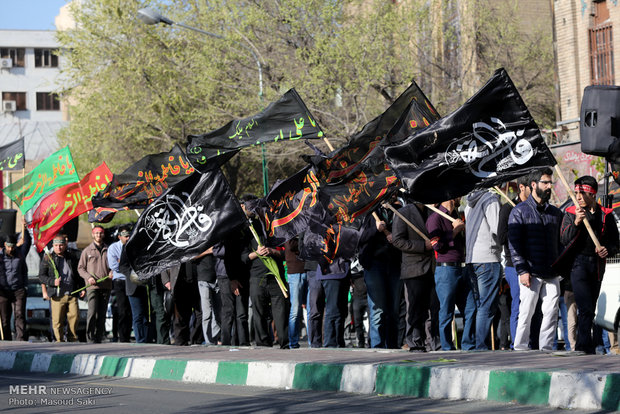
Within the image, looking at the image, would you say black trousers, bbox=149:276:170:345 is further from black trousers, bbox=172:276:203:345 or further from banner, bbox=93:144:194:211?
banner, bbox=93:144:194:211

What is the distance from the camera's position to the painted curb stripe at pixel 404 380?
9547 millimetres

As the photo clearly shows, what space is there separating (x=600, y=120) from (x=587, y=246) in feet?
7.45

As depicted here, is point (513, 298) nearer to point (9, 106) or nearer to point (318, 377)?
point (318, 377)

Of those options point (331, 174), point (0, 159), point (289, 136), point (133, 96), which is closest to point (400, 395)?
point (331, 174)

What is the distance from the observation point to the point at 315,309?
14.4 meters

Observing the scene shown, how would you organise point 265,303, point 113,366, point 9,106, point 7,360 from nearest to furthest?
1. point 113,366
2. point 265,303
3. point 7,360
4. point 9,106

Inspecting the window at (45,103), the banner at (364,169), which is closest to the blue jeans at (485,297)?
the banner at (364,169)

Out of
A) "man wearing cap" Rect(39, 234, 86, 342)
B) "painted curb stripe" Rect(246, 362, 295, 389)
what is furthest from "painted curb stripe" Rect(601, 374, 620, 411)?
"man wearing cap" Rect(39, 234, 86, 342)

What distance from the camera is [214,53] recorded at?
101 feet

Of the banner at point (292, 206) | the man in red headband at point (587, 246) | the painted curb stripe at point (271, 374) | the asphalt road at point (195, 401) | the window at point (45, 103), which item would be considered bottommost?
the asphalt road at point (195, 401)

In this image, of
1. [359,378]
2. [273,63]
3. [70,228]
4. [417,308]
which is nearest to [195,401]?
[359,378]

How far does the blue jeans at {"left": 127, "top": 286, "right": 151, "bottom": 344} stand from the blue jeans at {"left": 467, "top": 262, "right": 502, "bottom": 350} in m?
6.23

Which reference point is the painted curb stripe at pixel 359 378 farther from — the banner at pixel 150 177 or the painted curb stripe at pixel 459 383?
the banner at pixel 150 177

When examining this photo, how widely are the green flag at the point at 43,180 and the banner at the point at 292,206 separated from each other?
5035 mm
